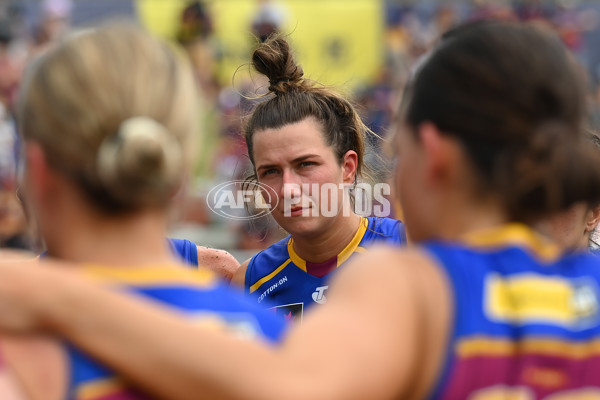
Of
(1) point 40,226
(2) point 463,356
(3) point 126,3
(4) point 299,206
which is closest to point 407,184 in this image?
(2) point 463,356

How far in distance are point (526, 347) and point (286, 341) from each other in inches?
17.5

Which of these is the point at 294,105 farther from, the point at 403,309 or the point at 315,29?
the point at 315,29

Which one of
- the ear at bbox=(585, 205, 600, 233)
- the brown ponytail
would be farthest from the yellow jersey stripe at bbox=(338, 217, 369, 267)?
the ear at bbox=(585, 205, 600, 233)

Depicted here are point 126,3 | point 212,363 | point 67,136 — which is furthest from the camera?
point 126,3

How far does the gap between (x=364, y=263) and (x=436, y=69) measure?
43cm

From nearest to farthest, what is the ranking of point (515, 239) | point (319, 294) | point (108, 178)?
point (108, 178) < point (515, 239) < point (319, 294)

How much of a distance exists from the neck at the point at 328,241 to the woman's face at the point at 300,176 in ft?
0.15

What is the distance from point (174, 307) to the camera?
1.37 metres

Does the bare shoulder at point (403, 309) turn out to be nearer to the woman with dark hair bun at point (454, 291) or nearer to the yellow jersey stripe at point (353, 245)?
the woman with dark hair bun at point (454, 291)

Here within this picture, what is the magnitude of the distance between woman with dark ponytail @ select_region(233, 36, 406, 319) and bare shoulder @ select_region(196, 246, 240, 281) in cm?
7

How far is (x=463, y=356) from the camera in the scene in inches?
54.9

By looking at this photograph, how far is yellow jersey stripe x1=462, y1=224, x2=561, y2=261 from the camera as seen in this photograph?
151 centimetres

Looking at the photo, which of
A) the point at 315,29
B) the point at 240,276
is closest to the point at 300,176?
the point at 240,276

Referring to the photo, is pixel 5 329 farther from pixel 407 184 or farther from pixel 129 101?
pixel 407 184
